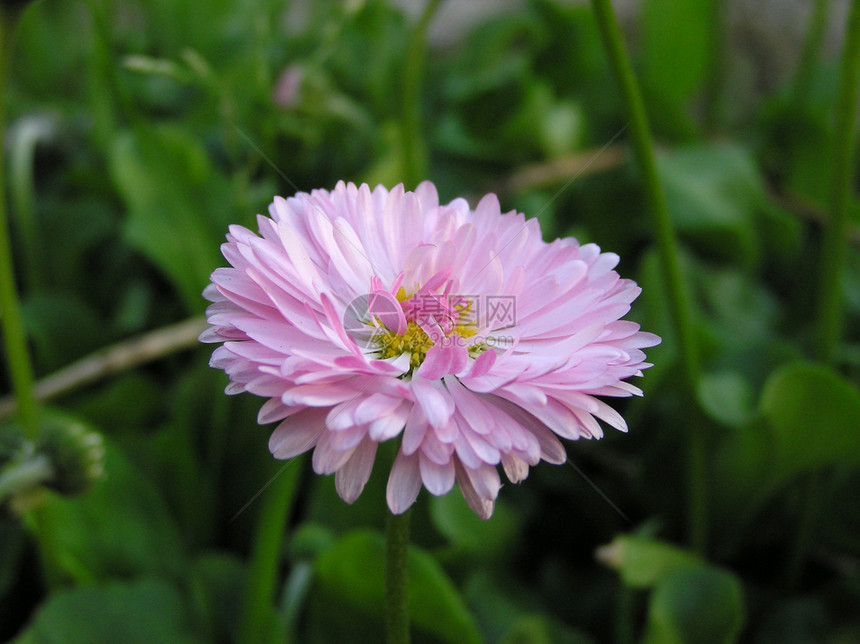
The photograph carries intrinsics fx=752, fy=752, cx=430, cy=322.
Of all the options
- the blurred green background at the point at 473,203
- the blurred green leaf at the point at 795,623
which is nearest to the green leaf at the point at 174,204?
the blurred green background at the point at 473,203

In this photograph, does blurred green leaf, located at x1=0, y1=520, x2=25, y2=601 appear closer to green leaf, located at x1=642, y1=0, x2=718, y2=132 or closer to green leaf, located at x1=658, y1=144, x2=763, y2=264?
green leaf, located at x1=658, y1=144, x2=763, y2=264

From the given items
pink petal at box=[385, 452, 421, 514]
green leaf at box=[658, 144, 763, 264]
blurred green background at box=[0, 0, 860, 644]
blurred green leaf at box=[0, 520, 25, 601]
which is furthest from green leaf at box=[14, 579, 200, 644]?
green leaf at box=[658, 144, 763, 264]

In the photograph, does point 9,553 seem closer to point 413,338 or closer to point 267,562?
point 267,562

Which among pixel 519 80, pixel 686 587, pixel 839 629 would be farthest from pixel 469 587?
pixel 519 80

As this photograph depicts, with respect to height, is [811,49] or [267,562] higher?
[811,49]

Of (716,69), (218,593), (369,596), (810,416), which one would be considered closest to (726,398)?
(810,416)

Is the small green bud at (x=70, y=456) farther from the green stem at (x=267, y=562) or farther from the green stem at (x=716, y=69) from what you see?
the green stem at (x=716, y=69)

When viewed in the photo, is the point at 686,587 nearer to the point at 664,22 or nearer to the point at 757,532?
the point at 757,532
